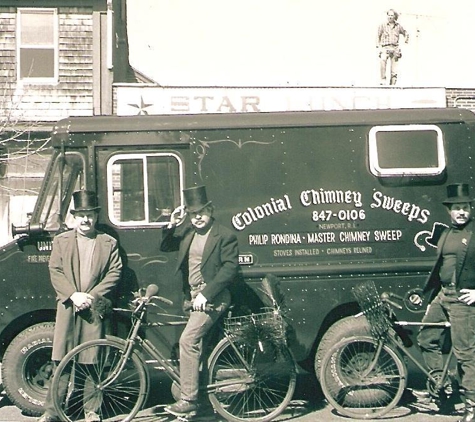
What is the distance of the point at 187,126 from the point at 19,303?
2.25m

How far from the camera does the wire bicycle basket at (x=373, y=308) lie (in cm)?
667

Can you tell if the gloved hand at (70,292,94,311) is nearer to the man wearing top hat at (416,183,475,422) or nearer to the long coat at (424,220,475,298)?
the man wearing top hat at (416,183,475,422)

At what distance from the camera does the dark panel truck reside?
7012mm

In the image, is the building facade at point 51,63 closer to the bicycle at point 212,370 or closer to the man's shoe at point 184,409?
the bicycle at point 212,370

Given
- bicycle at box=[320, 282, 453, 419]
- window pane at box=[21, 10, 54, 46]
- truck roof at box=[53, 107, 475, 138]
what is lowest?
bicycle at box=[320, 282, 453, 419]

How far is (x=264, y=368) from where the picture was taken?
668 centimetres

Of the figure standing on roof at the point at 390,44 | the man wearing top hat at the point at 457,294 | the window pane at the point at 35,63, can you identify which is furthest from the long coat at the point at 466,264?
the figure standing on roof at the point at 390,44

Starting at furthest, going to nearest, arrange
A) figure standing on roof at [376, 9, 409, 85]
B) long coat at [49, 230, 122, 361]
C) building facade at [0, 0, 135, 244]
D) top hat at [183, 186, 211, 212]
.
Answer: figure standing on roof at [376, 9, 409, 85], building facade at [0, 0, 135, 244], top hat at [183, 186, 211, 212], long coat at [49, 230, 122, 361]

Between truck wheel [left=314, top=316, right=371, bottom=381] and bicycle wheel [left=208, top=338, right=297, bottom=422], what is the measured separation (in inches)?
16.3

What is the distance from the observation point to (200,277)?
6719 millimetres

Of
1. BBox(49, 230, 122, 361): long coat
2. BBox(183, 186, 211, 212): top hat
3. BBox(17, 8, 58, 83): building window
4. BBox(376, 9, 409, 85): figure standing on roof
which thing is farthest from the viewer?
BBox(376, 9, 409, 85): figure standing on roof

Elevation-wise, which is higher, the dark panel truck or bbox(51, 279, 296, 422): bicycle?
the dark panel truck

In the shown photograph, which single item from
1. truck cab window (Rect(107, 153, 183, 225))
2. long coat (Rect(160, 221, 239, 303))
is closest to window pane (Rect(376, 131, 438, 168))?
long coat (Rect(160, 221, 239, 303))

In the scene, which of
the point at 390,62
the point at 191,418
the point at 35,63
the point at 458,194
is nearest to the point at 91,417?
the point at 191,418
